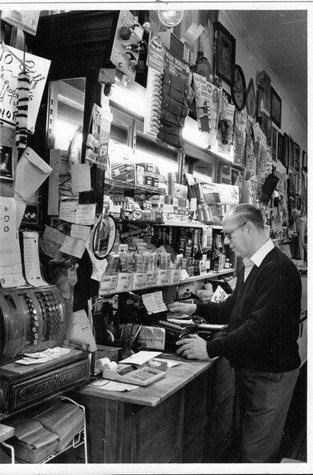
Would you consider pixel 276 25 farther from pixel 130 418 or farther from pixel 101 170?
pixel 130 418

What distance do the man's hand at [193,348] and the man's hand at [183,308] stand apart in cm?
50

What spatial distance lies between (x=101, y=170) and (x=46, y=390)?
3.49 ft

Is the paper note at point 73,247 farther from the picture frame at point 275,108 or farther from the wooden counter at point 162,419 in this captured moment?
the picture frame at point 275,108

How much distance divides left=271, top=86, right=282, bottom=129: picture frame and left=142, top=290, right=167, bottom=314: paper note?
4579 mm

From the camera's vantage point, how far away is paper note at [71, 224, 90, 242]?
233cm

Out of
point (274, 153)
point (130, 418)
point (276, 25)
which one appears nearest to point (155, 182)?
point (130, 418)

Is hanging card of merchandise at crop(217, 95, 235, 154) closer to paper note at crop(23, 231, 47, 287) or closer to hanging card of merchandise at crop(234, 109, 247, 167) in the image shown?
hanging card of merchandise at crop(234, 109, 247, 167)

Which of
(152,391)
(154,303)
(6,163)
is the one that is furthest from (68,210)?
(154,303)

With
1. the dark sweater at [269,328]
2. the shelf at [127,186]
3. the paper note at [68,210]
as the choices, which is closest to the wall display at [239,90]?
the shelf at [127,186]

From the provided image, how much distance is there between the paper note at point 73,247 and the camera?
2322 mm

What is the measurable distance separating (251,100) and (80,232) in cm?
434

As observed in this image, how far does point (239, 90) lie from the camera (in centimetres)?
557

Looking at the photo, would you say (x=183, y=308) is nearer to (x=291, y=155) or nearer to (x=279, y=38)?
(x=279, y=38)

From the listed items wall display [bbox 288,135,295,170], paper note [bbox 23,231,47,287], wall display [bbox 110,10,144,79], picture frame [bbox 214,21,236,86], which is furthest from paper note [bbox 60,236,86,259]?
wall display [bbox 288,135,295,170]
